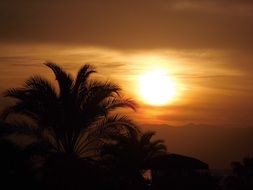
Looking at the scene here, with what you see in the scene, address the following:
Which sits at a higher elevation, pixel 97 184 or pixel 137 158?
pixel 137 158

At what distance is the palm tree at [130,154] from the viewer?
24.1m

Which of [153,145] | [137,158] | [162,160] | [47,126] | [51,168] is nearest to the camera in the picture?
[51,168]

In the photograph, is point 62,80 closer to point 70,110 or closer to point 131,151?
point 70,110

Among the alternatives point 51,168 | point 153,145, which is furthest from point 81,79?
point 153,145

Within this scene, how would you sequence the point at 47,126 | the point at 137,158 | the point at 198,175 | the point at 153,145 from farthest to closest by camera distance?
the point at 153,145 < the point at 137,158 < the point at 198,175 < the point at 47,126

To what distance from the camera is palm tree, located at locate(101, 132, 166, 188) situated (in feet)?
79.2

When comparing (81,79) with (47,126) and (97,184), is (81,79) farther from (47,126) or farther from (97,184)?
(97,184)

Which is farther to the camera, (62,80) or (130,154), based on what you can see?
(130,154)

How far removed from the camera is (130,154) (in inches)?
1224

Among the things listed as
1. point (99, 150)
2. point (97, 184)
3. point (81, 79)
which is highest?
point (81, 79)

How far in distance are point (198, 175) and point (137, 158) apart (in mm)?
9075

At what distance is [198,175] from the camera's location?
23.2m

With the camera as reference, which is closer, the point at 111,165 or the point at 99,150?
the point at 99,150

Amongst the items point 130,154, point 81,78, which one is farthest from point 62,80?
point 130,154
